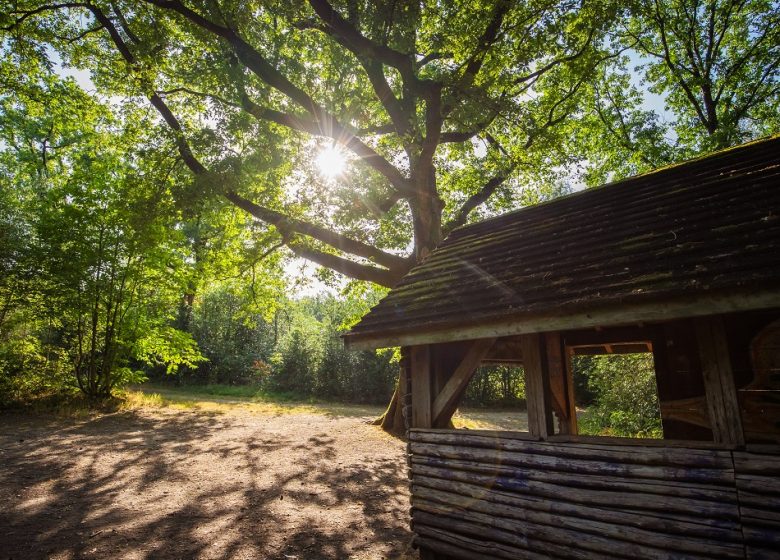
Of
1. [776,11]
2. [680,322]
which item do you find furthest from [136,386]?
[776,11]

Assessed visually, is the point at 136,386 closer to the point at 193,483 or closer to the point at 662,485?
the point at 193,483

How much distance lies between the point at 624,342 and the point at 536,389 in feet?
9.40

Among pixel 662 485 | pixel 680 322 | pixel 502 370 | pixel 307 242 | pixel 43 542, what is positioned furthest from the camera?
pixel 502 370

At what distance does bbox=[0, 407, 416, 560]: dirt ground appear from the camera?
16.8ft

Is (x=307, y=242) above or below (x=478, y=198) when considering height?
below

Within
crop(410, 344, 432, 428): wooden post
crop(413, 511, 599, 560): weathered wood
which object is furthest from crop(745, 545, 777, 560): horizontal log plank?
crop(410, 344, 432, 428): wooden post

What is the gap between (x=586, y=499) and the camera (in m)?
4.08

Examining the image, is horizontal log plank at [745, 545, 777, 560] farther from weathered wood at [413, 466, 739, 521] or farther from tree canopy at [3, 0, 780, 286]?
tree canopy at [3, 0, 780, 286]

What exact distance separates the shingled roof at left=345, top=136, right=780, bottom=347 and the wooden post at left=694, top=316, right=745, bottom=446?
1.92ft

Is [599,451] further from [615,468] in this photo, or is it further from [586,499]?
[586,499]

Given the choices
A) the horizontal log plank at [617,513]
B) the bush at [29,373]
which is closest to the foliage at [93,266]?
the bush at [29,373]

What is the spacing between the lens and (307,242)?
1484 cm

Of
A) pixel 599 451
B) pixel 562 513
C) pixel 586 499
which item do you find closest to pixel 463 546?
pixel 562 513

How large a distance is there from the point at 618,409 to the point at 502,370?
37.0ft
